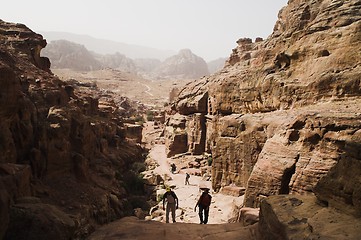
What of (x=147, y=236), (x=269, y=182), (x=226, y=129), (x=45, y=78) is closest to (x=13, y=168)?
(x=147, y=236)

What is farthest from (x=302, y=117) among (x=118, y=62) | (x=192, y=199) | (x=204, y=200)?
(x=118, y=62)

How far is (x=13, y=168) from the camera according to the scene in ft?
35.6

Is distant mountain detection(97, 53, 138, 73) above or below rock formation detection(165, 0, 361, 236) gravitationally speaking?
above

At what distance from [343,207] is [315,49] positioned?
1317 centimetres

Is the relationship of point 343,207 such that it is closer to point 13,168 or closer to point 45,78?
point 13,168

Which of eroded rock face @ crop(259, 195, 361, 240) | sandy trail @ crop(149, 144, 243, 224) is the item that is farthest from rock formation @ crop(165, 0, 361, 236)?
sandy trail @ crop(149, 144, 243, 224)

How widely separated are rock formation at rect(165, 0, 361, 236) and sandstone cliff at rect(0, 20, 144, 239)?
20.8ft

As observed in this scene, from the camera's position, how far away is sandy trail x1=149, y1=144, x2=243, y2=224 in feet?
54.0

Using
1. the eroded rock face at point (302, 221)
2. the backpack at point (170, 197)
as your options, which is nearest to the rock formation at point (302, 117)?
the eroded rock face at point (302, 221)

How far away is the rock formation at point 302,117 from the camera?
1075 cm

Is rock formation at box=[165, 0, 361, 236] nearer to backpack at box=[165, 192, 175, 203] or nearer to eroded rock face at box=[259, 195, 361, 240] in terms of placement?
eroded rock face at box=[259, 195, 361, 240]

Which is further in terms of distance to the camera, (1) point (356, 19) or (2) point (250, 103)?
(2) point (250, 103)

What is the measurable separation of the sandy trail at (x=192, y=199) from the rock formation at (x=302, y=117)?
1858mm

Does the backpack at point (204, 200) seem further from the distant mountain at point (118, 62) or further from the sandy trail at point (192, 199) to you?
the distant mountain at point (118, 62)
